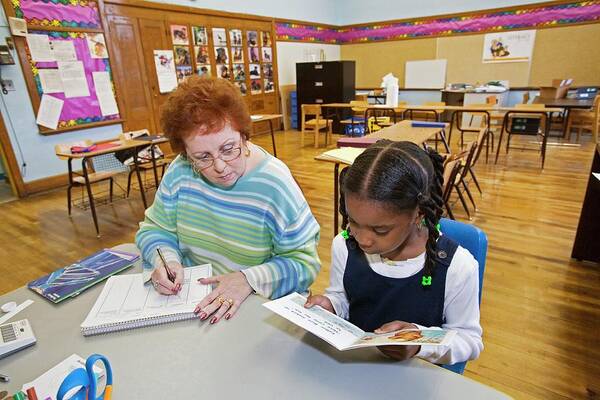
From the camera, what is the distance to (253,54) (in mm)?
7438

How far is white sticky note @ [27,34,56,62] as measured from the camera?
418cm

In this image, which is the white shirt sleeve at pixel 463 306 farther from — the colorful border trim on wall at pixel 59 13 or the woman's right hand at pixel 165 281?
the colorful border trim on wall at pixel 59 13

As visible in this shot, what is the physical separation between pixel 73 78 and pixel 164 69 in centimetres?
154

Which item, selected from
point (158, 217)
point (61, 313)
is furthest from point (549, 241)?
point (61, 313)

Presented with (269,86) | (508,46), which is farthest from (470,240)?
(508,46)

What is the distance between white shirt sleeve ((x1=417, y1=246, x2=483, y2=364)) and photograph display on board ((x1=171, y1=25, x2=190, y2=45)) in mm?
6296

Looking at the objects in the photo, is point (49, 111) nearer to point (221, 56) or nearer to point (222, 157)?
point (221, 56)

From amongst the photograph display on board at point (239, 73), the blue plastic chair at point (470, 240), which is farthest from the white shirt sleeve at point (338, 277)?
the photograph display on board at point (239, 73)

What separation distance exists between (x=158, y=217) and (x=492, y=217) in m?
3.05

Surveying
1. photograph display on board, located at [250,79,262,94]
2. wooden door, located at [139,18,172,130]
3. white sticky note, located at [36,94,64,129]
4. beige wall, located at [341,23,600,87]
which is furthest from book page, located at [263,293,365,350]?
beige wall, located at [341,23,600,87]

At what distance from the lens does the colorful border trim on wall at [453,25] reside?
693 centimetres

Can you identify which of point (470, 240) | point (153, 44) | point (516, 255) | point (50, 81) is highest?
point (153, 44)

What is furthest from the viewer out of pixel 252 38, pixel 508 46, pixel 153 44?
pixel 508 46

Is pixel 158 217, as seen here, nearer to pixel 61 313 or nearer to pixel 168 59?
pixel 61 313
